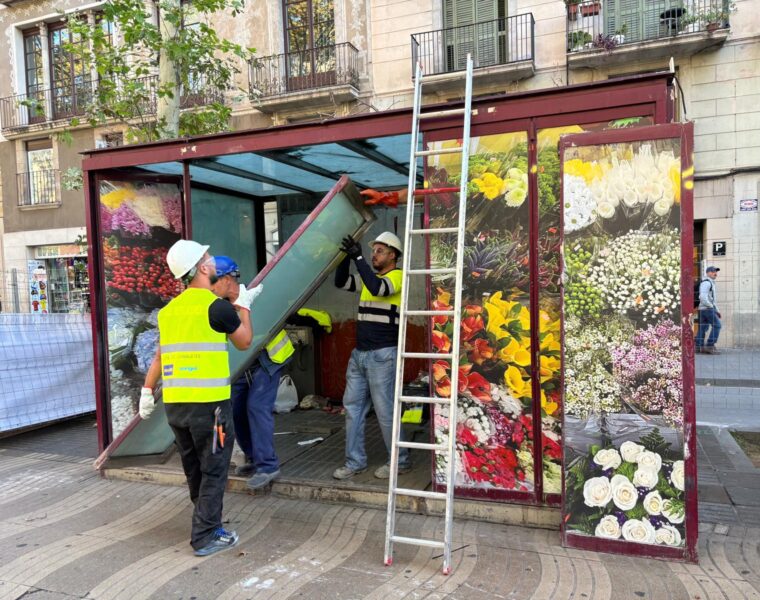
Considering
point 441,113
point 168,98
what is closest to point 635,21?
point 168,98

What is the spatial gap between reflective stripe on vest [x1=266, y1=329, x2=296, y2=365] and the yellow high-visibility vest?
3.15 feet

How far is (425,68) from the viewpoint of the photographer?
15.1 meters

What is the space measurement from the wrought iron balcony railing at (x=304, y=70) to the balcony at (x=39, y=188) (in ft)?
24.7

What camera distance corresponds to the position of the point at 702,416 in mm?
6652

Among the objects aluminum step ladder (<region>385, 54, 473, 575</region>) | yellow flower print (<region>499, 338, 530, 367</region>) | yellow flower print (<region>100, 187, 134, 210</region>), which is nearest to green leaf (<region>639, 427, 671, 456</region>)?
yellow flower print (<region>499, 338, 530, 367</region>)

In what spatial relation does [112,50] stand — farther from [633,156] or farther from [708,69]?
[708,69]

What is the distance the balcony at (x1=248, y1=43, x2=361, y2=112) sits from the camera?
49.6 ft

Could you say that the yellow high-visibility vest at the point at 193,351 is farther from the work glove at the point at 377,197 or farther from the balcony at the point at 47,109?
the balcony at the point at 47,109

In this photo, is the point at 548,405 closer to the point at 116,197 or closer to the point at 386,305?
the point at 386,305

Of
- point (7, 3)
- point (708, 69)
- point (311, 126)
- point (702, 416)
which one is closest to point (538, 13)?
point (708, 69)

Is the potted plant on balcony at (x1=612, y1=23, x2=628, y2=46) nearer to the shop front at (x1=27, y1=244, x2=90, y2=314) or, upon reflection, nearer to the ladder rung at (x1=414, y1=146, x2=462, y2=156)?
the ladder rung at (x1=414, y1=146, x2=462, y2=156)

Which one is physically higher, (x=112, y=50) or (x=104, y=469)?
(x=112, y=50)

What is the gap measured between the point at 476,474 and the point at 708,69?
12.7 meters

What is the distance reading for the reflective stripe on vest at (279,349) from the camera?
450cm
